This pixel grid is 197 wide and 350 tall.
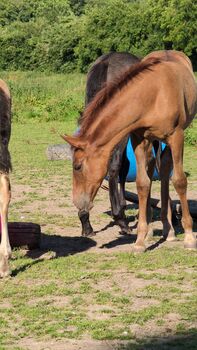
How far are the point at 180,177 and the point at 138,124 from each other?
842 millimetres

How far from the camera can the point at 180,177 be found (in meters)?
7.67

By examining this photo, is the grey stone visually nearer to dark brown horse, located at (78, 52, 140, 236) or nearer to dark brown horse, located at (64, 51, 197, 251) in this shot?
dark brown horse, located at (78, 52, 140, 236)

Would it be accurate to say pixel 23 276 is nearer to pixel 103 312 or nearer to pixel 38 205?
pixel 103 312

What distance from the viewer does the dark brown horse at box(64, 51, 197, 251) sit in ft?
23.1

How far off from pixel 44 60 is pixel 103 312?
5125 cm

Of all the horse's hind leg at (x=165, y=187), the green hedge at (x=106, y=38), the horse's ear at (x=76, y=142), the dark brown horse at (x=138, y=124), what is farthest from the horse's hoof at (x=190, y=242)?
the green hedge at (x=106, y=38)

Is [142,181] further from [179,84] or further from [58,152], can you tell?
[58,152]

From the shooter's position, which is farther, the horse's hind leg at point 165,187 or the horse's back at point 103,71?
the horse's back at point 103,71

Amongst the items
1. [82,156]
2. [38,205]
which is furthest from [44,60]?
[82,156]

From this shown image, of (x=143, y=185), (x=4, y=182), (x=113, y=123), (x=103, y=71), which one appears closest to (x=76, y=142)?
(x=113, y=123)

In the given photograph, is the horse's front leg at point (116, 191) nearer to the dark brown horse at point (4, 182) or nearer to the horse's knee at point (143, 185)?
the horse's knee at point (143, 185)

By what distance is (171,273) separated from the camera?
6641 millimetres

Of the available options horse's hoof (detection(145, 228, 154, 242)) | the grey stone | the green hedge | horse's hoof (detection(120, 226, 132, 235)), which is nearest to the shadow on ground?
horse's hoof (detection(120, 226, 132, 235))

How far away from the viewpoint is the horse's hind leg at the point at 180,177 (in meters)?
7.43
